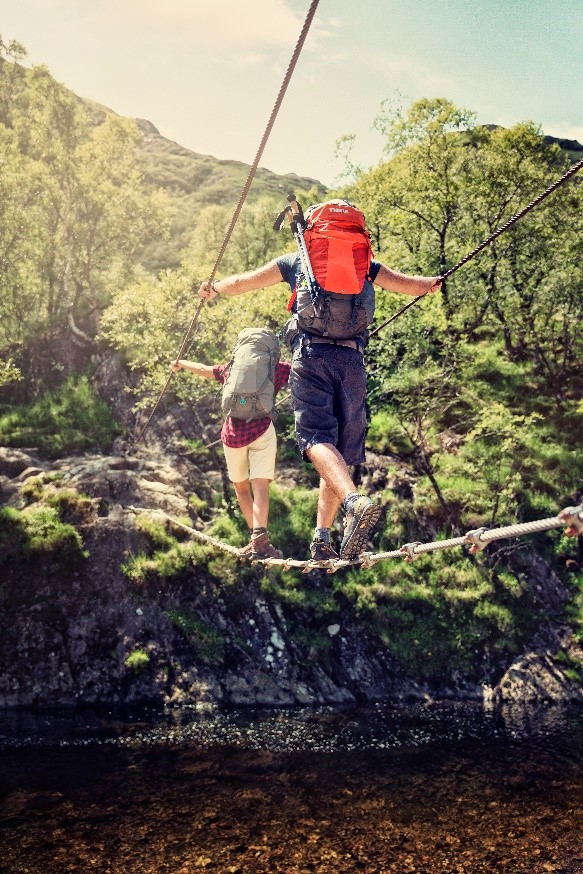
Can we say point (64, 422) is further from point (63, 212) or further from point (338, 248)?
point (338, 248)

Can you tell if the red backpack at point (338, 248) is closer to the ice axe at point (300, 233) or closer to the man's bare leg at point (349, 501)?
the ice axe at point (300, 233)

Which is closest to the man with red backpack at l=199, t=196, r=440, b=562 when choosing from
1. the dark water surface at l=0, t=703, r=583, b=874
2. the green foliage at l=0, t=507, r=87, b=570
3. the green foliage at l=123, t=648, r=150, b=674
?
the dark water surface at l=0, t=703, r=583, b=874

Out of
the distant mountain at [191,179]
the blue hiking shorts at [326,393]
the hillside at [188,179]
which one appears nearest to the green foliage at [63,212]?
the blue hiking shorts at [326,393]

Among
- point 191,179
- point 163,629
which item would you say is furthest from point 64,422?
A: point 191,179

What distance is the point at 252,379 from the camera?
788 centimetres

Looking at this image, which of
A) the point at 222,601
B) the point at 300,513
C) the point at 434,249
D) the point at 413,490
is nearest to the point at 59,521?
the point at 222,601

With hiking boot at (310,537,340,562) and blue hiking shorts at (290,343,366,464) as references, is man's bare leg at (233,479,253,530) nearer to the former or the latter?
hiking boot at (310,537,340,562)

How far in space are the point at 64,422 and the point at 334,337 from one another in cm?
2222

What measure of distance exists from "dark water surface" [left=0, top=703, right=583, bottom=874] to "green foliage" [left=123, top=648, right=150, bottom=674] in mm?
1347

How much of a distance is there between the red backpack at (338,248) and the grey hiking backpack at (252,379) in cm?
257

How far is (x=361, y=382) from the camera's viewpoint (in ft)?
19.1

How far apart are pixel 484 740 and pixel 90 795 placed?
29.0 feet

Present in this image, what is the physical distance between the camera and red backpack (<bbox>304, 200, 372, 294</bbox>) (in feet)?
17.7

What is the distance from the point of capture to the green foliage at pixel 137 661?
16797 millimetres
